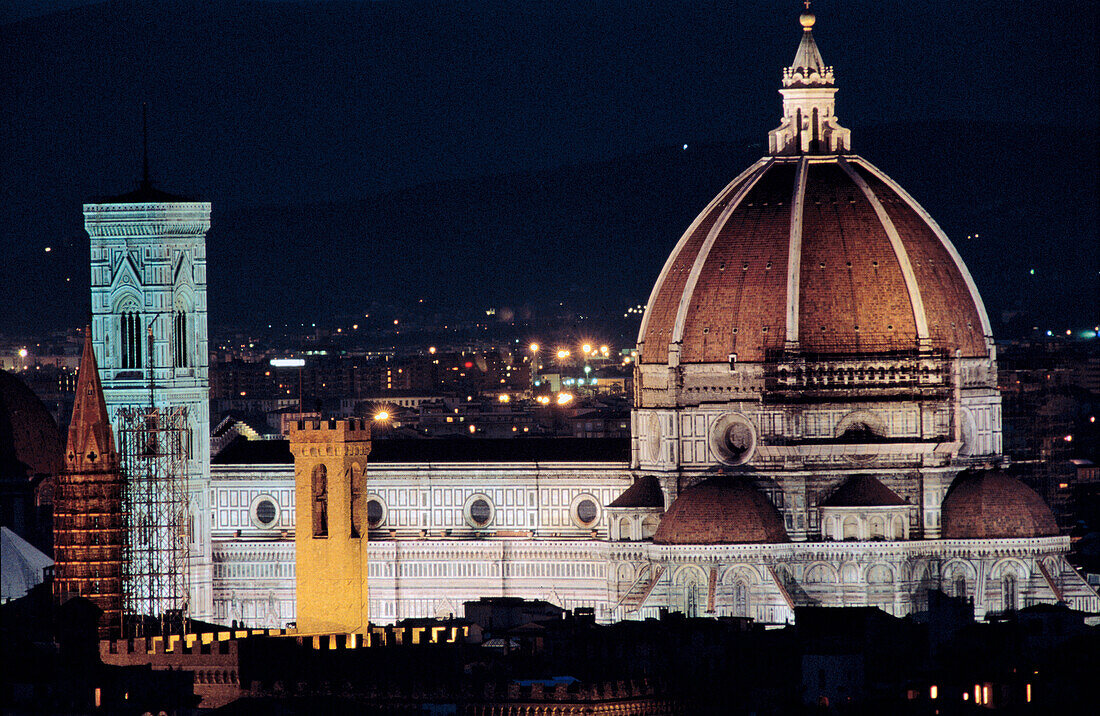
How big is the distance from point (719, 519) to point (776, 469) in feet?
13.6

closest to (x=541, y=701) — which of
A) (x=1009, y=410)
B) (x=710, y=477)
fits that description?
(x=710, y=477)

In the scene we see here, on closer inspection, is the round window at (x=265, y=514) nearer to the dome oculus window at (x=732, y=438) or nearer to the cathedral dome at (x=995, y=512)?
the dome oculus window at (x=732, y=438)

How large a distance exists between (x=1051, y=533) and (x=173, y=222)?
27382 millimetres

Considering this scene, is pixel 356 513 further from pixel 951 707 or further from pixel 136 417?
pixel 951 707

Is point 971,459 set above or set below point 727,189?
below

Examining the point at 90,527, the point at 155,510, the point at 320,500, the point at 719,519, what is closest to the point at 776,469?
the point at 719,519

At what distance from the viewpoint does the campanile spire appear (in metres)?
131

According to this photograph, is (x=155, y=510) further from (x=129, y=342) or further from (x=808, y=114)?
(x=808, y=114)

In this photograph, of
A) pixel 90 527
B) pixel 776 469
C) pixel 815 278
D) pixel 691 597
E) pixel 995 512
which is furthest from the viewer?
pixel 815 278

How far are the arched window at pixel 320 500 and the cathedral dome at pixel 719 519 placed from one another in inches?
566

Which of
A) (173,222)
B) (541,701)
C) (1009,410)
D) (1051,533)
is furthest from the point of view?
(1009,410)

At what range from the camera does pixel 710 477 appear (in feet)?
413

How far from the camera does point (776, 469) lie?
126m

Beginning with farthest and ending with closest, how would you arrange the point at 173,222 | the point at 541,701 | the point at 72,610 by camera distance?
the point at 173,222 → the point at 72,610 → the point at 541,701
